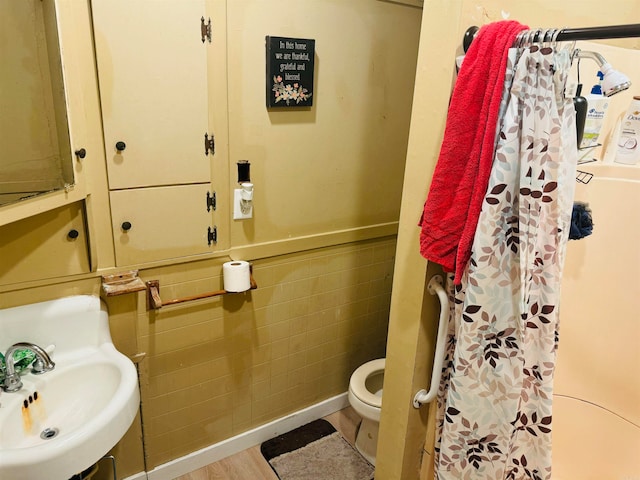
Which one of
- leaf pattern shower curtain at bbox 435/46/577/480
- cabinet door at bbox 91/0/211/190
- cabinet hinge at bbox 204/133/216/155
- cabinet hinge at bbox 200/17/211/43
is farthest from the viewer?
cabinet hinge at bbox 204/133/216/155

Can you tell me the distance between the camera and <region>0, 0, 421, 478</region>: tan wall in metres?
1.51

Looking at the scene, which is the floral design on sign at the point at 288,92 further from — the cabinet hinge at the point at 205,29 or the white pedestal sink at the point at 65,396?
the white pedestal sink at the point at 65,396

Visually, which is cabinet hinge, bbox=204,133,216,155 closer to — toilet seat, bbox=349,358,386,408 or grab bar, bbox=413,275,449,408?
grab bar, bbox=413,275,449,408

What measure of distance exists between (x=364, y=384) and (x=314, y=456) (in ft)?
1.39

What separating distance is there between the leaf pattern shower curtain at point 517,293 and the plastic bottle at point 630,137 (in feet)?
2.11

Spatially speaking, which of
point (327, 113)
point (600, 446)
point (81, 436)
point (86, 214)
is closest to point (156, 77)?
point (86, 214)

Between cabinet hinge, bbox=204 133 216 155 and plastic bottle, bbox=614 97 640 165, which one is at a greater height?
plastic bottle, bbox=614 97 640 165

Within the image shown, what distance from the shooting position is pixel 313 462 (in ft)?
6.98

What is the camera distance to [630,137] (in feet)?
4.78

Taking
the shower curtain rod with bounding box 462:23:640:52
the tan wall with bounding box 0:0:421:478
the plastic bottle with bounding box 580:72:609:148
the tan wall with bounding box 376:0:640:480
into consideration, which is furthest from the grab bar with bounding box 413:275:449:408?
the tan wall with bounding box 0:0:421:478

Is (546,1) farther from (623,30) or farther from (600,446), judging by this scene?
(600,446)

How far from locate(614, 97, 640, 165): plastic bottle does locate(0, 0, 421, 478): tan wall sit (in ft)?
3.17

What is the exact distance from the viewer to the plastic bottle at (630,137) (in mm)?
1438

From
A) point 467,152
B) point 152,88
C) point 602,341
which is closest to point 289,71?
point 152,88
